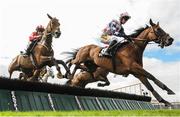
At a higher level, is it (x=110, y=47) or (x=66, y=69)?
(x=110, y=47)

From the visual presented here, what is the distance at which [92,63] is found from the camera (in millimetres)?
19188

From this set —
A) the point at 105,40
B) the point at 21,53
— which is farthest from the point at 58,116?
the point at 21,53

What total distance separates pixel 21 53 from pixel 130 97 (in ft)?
31.0

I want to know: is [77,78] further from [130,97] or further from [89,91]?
[130,97]

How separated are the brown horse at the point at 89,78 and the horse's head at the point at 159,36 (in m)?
4.01

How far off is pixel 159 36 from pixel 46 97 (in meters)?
4.80

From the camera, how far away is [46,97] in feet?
57.6

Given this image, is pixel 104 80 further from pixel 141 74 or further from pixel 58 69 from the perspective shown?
pixel 141 74

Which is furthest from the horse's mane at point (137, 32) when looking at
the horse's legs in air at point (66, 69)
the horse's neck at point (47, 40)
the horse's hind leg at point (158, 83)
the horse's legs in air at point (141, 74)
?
the horse's neck at point (47, 40)

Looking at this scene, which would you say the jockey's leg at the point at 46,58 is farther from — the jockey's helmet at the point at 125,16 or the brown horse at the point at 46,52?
the jockey's helmet at the point at 125,16

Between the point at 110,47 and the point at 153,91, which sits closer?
the point at 153,91

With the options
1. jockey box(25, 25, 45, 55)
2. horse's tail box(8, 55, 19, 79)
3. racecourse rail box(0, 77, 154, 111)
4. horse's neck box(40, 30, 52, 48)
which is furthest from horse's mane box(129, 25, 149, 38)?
horse's tail box(8, 55, 19, 79)

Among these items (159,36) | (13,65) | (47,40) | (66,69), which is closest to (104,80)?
(66,69)

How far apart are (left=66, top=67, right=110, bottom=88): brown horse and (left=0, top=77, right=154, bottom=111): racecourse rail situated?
64 centimetres
